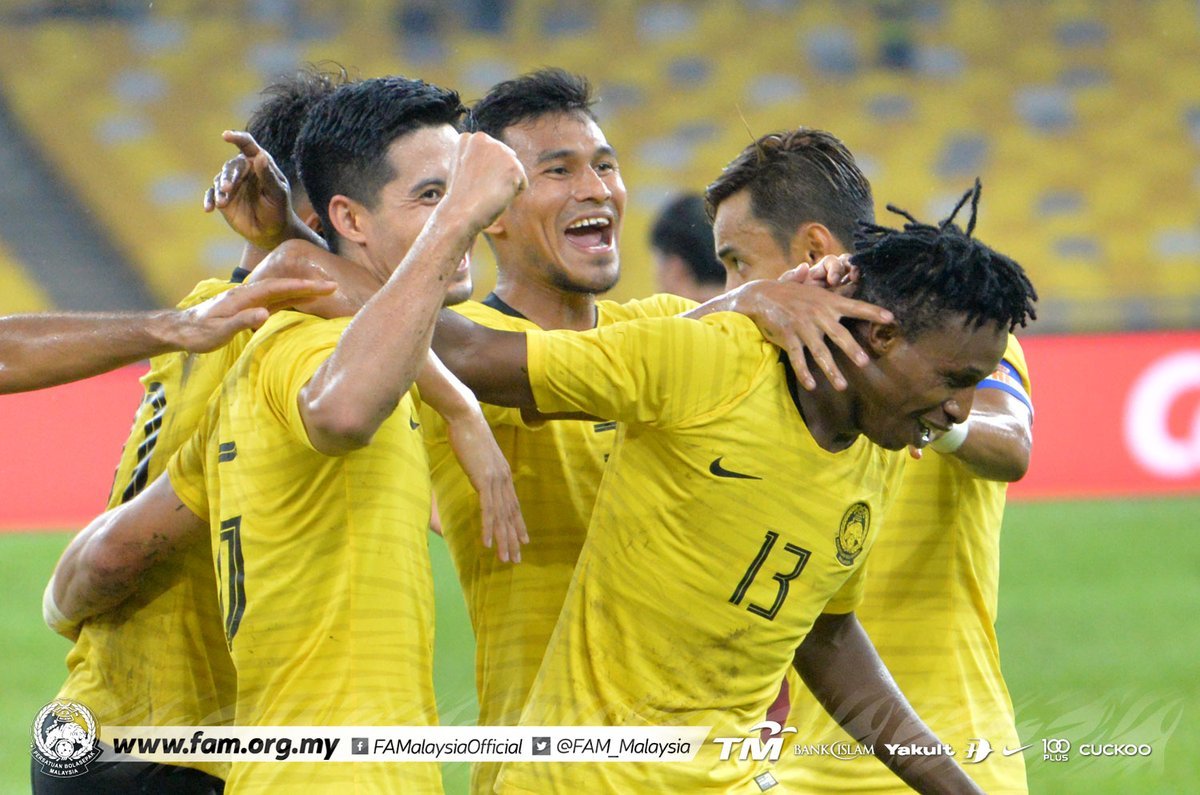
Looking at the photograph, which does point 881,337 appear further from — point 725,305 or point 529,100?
point 529,100

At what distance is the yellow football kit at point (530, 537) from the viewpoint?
3.20 metres

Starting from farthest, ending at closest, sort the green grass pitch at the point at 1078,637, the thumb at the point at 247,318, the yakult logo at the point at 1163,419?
the yakult logo at the point at 1163,419 → the green grass pitch at the point at 1078,637 → the thumb at the point at 247,318

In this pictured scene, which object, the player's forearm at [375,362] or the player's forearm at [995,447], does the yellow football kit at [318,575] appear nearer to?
the player's forearm at [375,362]

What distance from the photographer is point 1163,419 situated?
11992 millimetres

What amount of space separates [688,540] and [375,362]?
749 mm

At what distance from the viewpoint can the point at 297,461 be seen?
2.40 metres

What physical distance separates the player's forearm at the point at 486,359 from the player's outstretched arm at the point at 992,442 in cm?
89

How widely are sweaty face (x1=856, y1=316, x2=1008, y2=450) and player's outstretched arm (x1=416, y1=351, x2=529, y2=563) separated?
0.68 metres

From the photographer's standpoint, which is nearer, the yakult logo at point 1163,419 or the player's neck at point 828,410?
the player's neck at point 828,410

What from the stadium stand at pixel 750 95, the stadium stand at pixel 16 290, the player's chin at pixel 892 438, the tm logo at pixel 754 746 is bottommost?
the tm logo at pixel 754 746

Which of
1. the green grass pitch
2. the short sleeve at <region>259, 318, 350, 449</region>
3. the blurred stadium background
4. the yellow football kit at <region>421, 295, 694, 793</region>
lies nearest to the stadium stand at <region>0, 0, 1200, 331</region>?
the blurred stadium background

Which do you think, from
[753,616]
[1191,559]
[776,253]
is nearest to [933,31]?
[1191,559]

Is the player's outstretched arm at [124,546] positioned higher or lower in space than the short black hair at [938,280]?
lower

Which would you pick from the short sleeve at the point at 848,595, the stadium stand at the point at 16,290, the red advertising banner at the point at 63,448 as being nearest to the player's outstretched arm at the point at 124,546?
the short sleeve at the point at 848,595
